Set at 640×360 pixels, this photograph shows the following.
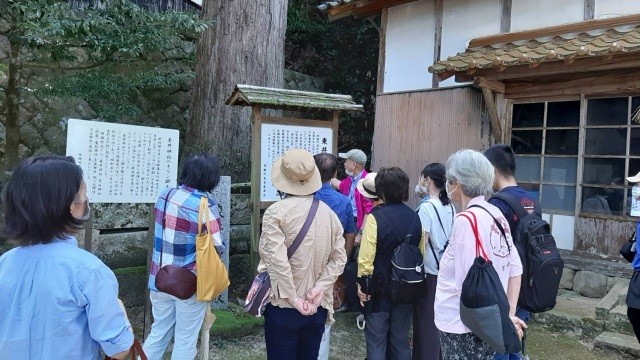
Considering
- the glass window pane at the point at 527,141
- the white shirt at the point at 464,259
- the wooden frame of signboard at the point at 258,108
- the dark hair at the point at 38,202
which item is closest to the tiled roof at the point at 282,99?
the wooden frame of signboard at the point at 258,108

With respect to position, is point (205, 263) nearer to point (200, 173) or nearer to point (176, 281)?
point (176, 281)

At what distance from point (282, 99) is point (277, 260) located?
278 cm

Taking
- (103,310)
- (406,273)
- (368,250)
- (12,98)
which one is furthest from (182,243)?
(12,98)

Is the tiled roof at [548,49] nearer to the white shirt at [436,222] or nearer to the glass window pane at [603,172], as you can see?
the glass window pane at [603,172]

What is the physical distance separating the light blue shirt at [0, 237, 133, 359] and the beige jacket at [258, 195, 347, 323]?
47.3 inches

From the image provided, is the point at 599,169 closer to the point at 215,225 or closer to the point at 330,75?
the point at 215,225

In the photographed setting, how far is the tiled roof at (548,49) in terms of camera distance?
16.4 ft

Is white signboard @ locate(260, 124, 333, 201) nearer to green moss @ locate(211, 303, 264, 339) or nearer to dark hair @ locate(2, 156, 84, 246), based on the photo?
green moss @ locate(211, 303, 264, 339)

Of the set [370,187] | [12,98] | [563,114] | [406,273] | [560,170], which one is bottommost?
[406,273]

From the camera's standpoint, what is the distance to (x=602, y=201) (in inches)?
241

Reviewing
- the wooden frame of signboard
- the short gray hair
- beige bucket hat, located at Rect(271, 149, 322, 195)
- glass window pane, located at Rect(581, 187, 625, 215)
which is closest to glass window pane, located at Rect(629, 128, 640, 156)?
glass window pane, located at Rect(581, 187, 625, 215)

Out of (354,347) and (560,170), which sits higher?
(560,170)

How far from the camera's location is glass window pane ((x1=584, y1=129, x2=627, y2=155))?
5996mm

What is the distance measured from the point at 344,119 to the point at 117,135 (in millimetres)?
7283
